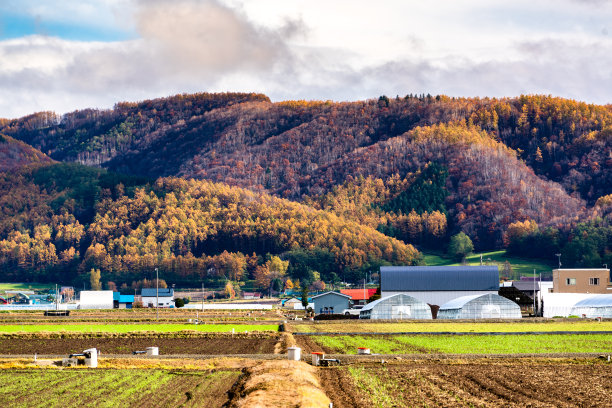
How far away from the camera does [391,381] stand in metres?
35.9

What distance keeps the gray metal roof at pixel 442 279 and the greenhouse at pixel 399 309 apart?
14.0 metres

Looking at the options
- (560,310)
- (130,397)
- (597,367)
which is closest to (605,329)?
(560,310)

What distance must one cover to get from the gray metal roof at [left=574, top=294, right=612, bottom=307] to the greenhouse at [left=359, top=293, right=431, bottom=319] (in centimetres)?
1629

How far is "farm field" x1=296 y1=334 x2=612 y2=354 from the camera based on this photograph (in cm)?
5103

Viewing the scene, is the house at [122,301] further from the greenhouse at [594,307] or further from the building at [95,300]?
the greenhouse at [594,307]

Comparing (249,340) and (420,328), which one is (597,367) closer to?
(249,340)

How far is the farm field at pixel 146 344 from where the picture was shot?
2077 inches

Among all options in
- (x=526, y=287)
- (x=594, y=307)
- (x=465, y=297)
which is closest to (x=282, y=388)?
(x=594, y=307)

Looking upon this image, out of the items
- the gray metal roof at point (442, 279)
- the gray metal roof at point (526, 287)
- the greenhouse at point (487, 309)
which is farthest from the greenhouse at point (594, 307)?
the gray metal roof at point (526, 287)

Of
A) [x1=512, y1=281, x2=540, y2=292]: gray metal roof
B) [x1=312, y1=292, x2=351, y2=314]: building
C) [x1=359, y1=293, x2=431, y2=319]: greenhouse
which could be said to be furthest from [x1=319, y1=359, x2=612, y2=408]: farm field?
[x1=512, y1=281, x2=540, y2=292]: gray metal roof

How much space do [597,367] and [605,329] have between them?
103ft

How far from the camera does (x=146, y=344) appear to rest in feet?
193

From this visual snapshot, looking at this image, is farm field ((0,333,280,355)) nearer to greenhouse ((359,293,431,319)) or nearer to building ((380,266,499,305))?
greenhouse ((359,293,431,319))

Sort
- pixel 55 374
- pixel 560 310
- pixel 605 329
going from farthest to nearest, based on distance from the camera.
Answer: pixel 560 310, pixel 605 329, pixel 55 374
